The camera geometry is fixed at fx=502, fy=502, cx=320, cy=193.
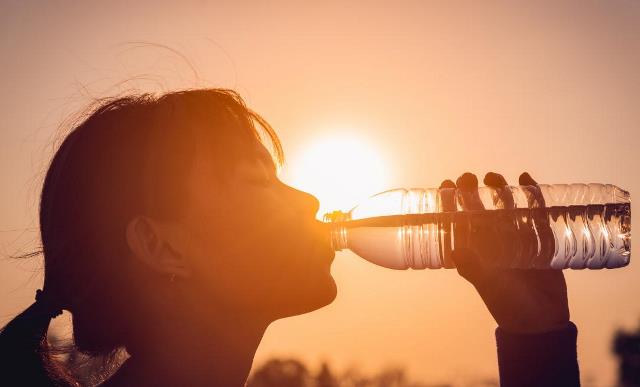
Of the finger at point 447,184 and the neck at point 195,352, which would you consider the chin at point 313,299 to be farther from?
the finger at point 447,184

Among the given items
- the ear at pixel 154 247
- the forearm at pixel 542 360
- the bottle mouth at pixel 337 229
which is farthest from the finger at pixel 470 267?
the ear at pixel 154 247

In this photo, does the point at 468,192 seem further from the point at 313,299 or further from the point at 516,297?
the point at 313,299

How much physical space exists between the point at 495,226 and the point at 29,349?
2267 mm

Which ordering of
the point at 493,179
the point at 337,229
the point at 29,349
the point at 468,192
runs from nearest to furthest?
the point at 29,349, the point at 493,179, the point at 468,192, the point at 337,229

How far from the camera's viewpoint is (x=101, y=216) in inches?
75.1

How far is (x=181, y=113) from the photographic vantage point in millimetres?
2088

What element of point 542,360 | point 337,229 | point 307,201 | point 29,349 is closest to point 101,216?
point 29,349

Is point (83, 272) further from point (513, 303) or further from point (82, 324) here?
point (513, 303)

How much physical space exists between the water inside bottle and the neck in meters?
0.82

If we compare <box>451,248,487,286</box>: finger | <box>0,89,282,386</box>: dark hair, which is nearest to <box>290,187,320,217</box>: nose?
<box>0,89,282,386</box>: dark hair

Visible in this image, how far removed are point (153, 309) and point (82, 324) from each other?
0.34 metres

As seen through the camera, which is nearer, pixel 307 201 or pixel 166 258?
pixel 166 258

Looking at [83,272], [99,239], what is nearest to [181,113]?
[99,239]

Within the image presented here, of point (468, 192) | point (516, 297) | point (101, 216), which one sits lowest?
point (516, 297)
